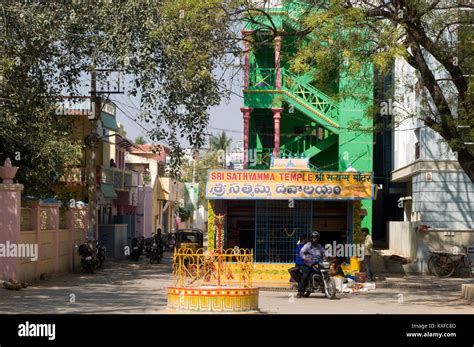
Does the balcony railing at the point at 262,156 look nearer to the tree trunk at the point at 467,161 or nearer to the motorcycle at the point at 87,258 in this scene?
the motorcycle at the point at 87,258

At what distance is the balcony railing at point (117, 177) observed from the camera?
1622 inches

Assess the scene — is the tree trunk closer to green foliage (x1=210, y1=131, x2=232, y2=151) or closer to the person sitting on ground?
the person sitting on ground

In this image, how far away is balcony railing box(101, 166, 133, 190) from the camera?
41.2 metres

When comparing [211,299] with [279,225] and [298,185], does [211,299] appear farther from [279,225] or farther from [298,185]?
[279,225]

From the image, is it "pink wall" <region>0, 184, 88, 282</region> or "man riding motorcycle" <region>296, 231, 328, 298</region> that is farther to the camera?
"pink wall" <region>0, 184, 88, 282</region>

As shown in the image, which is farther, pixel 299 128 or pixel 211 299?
pixel 299 128

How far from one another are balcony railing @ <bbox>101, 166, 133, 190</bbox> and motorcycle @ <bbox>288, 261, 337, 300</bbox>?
20.7 metres

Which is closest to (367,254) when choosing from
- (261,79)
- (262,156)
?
(261,79)

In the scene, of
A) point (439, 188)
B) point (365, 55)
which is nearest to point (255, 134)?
point (439, 188)

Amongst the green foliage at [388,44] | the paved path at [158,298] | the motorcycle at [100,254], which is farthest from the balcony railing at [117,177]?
the green foliage at [388,44]

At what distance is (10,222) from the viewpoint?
21625 millimetres

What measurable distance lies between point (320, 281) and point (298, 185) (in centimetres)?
563

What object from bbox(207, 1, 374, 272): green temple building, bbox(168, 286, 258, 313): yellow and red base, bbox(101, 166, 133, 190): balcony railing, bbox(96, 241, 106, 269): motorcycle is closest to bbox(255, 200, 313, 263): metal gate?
bbox(207, 1, 374, 272): green temple building

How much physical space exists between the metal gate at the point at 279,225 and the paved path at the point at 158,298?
2942 mm
